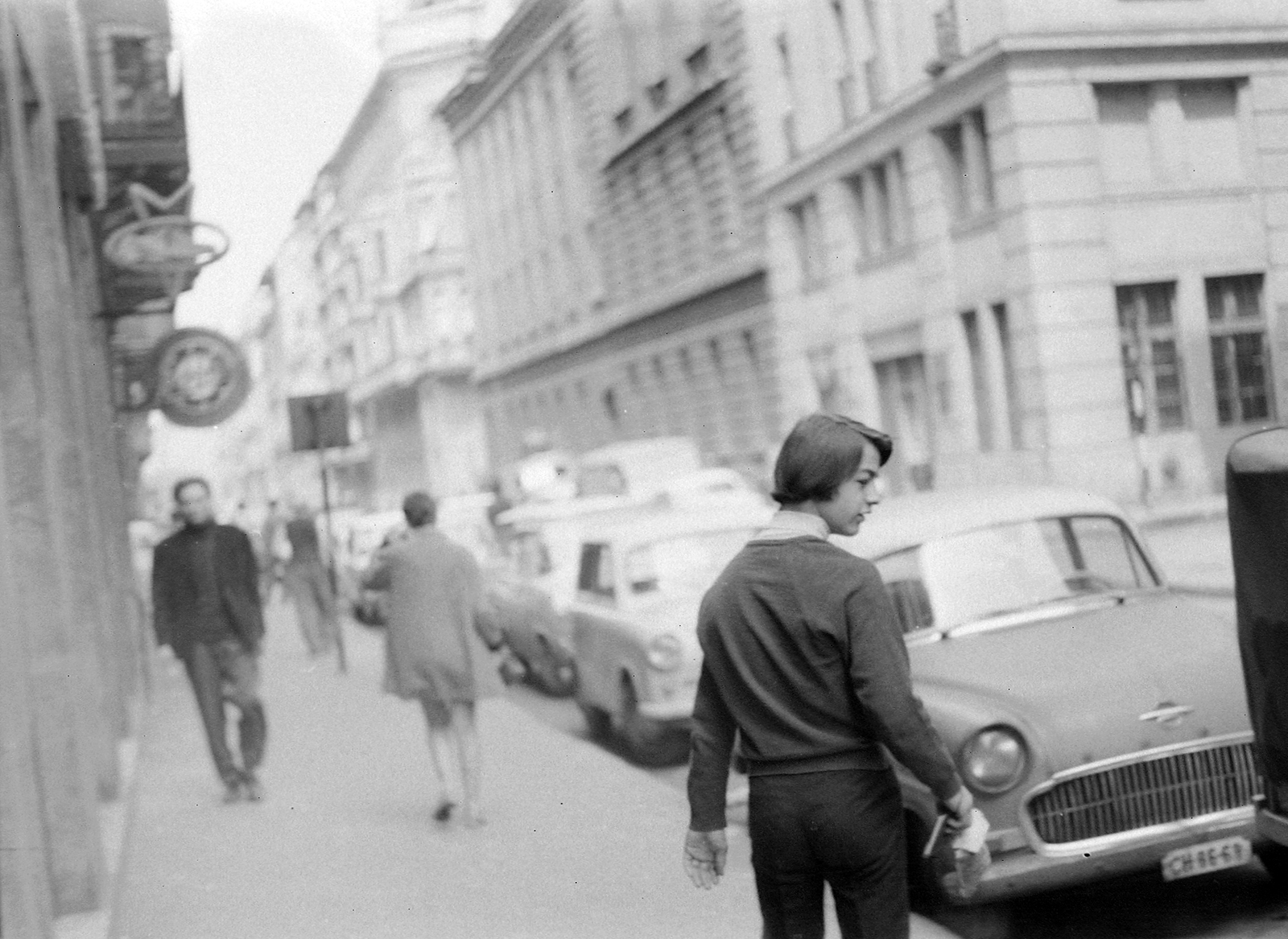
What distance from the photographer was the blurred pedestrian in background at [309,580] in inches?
837

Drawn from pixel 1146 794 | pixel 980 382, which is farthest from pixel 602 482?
pixel 1146 794

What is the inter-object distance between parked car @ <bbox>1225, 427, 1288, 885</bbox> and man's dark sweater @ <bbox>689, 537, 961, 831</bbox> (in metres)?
1.47

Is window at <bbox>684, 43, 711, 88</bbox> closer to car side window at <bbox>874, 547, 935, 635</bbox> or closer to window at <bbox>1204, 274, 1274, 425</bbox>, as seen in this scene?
window at <bbox>1204, 274, 1274, 425</bbox>

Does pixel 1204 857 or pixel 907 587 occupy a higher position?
pixel 907 587

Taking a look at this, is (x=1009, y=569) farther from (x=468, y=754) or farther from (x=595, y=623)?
(x=595, y=623)

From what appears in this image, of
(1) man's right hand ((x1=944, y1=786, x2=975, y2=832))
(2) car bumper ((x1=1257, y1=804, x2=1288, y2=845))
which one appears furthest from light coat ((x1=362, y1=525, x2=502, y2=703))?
(1) man's right hand ((x1=944, y1=786, x2=975, y2=832))

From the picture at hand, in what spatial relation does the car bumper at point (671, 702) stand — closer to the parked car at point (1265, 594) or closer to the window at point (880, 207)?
the parked car at point (1265, 594)

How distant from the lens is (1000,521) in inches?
307

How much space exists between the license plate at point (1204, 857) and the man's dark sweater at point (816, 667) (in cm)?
247

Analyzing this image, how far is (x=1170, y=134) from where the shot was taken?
2250 cm

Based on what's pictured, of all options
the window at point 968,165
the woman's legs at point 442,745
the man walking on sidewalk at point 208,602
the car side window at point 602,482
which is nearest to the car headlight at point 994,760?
the woman's legs at point 442,745

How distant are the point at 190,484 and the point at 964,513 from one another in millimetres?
4542

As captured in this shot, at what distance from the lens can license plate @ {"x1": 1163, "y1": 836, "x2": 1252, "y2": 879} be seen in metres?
6.33

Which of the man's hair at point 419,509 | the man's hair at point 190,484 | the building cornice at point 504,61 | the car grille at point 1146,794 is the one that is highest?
the building cornice at point 504,61
